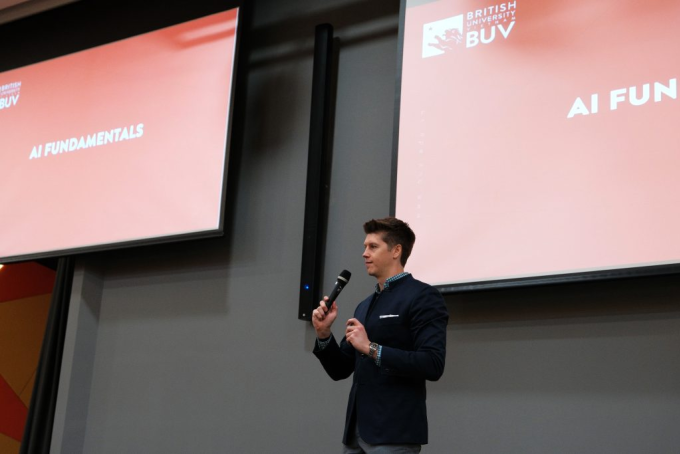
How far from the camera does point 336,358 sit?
249 cm

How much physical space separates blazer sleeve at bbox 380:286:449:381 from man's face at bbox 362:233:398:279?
160 mm

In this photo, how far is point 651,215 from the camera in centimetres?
303

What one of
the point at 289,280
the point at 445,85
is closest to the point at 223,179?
the point at 289,280

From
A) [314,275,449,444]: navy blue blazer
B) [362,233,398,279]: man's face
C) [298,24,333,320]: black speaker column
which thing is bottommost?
[314,275,449,444]: navy blue blazer

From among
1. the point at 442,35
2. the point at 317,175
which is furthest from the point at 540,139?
the point at 317,175

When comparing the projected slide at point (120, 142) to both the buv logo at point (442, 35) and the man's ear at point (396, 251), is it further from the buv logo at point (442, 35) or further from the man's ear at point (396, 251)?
the man's ear at point (396, 251)

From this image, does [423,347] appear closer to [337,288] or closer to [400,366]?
[400,366]

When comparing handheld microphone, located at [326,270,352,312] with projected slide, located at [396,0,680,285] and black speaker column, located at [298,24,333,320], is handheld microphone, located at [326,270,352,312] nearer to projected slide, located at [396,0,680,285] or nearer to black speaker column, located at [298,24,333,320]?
projected slide, located at [396,0,680,285]

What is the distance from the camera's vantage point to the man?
219 cm

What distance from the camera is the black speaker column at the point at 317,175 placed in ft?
12.6

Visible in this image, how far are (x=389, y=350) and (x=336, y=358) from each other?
332 millimetres

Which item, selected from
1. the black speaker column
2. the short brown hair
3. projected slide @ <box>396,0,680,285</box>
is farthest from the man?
the black speaker column

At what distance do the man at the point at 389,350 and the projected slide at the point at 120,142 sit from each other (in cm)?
172

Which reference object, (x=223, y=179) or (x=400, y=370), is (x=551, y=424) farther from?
(x=223, y=179)
